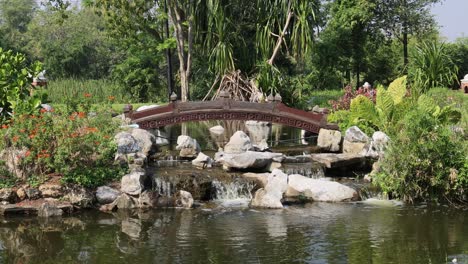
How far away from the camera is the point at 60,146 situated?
11977mm

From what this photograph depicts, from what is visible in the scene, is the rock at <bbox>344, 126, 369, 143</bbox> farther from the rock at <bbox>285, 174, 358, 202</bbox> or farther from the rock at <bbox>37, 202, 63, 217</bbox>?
the rock at <bbox>37, 202, 63, 217</bbox>

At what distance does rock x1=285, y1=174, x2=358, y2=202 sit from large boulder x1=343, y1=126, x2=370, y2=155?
3.03m

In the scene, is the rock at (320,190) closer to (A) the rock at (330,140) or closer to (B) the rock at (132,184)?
(B) the rock at (132,184)

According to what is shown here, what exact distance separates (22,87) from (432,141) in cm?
871

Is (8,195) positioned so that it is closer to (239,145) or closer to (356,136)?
(239,145)

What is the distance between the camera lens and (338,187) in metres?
12.3

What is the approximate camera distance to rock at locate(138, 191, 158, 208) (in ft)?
38.4

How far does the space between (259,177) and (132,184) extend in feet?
8.58

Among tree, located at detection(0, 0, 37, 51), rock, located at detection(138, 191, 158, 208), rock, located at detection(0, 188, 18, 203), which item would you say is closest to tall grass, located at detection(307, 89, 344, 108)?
rock, located at detection(138, 191, 158, 208)

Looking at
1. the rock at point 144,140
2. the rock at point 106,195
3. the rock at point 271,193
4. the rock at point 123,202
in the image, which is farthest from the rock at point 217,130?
the rock at point 123,202

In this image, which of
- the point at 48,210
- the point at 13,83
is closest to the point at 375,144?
the point at 48,210

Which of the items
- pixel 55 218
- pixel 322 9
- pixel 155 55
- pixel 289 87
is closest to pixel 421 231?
pixel 55 218

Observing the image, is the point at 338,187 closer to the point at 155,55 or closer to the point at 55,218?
the point at 55,218

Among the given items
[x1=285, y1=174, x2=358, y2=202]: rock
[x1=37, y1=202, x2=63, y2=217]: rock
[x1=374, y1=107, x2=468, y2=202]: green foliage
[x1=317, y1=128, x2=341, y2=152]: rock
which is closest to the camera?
[x1=37, y1=202, x2=63, y2=217]: rock
